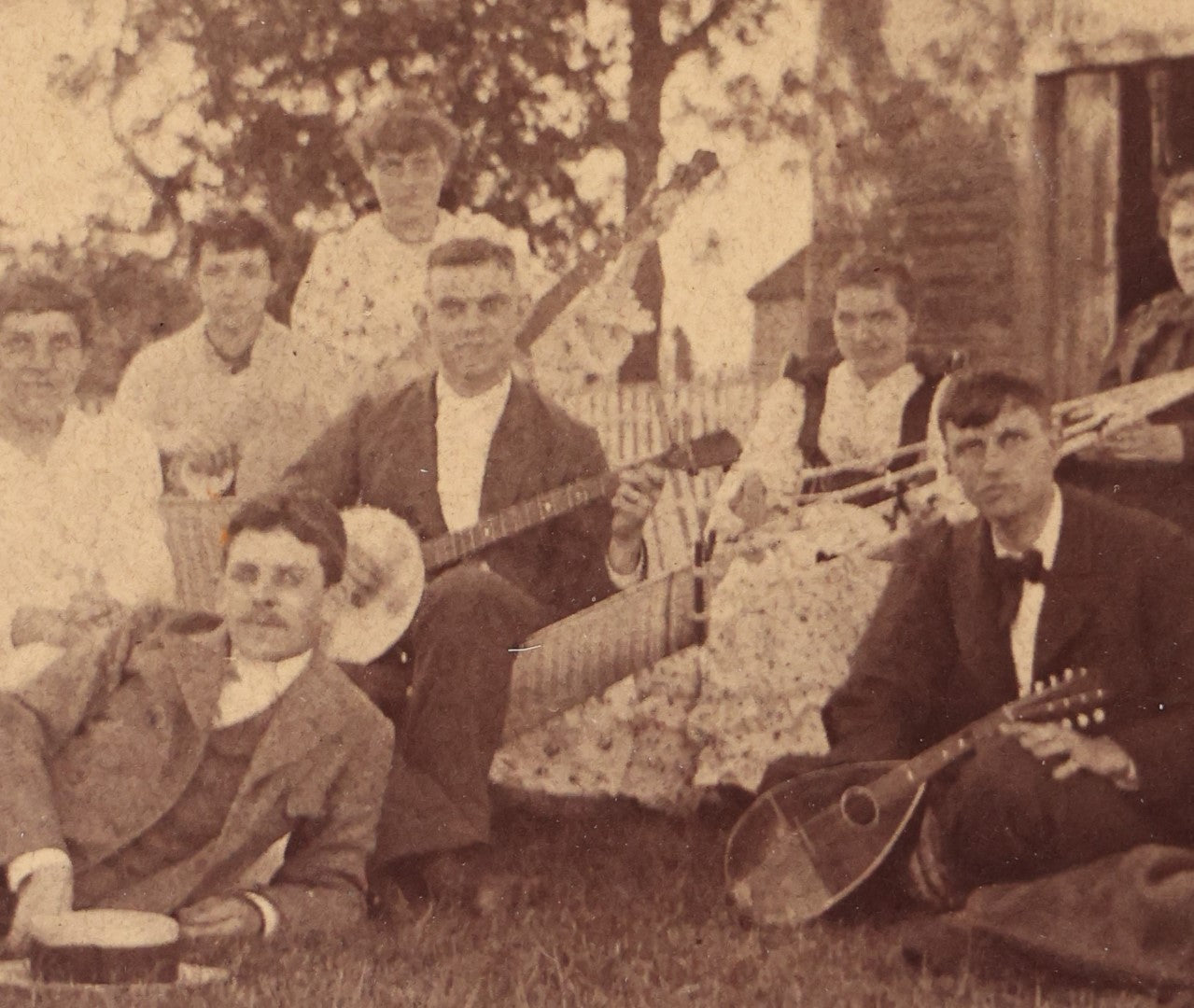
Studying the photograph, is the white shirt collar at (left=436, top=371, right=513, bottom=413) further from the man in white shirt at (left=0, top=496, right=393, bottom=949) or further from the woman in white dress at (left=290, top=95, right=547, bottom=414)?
the man in white shirt at (left=0, top=496, right=393, bottom=949)

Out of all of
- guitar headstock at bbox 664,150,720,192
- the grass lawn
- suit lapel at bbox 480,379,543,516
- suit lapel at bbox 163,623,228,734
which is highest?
guitar headstock at bbox 664,150,720,192

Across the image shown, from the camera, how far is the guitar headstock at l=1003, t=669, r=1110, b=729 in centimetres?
457

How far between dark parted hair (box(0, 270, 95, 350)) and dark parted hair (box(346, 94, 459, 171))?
40.4 inches

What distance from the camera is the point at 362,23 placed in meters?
4.94

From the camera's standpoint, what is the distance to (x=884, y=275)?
15.9 ft

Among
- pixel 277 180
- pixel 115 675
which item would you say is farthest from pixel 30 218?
pixel 115 675

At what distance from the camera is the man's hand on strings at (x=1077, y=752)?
4531 millimetres

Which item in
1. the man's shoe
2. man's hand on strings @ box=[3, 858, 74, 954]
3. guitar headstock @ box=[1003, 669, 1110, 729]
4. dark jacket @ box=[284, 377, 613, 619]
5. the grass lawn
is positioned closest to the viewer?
the grass lawn

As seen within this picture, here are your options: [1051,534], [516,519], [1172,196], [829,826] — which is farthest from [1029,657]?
[516,519]

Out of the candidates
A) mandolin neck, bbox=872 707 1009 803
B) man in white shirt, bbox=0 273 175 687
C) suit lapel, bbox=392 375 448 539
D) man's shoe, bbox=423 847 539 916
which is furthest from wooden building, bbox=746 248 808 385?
man in white shirt, bbox=0 273 175 687

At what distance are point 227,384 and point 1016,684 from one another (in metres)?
2.63

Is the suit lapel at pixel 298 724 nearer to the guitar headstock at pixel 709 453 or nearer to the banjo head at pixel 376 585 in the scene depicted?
the banjo head at pixel 376 585

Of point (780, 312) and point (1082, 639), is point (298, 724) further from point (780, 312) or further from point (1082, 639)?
point (1082, 639)

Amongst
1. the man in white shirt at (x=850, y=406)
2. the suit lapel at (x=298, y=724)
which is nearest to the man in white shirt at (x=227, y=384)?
the suit lapel at (x=298, y=724)
